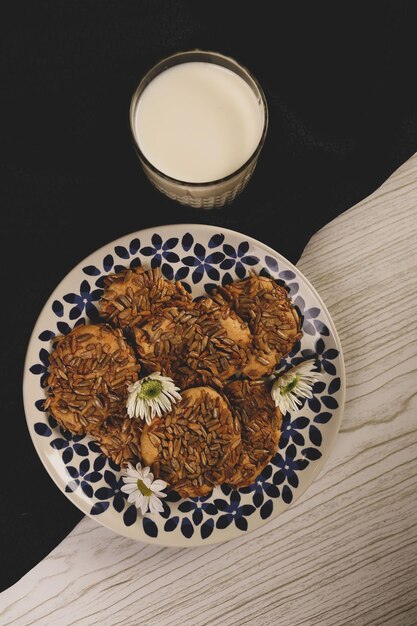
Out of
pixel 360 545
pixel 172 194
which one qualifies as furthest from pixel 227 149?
pixel 360 545

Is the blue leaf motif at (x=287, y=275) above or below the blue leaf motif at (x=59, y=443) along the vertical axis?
above

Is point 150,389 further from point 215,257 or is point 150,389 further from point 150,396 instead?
point 215,257

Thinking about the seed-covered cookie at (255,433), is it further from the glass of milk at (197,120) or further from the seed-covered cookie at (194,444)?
the glass of milk at (197,120)

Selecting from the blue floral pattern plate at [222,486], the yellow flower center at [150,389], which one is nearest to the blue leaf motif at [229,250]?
the blue floral pattern plate at [222,486]

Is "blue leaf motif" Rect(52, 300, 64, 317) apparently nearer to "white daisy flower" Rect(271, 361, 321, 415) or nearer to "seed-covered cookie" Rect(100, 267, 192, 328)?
"seed-covered cookie" Rect(100, 267, 192, 328)

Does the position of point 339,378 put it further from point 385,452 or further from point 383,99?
point 383,99

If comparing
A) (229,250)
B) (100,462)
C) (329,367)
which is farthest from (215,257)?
(100,462)
